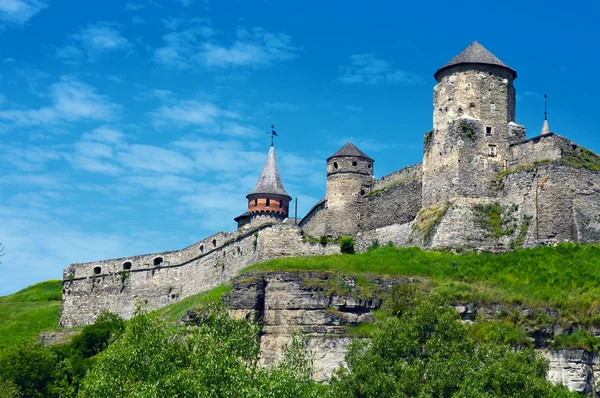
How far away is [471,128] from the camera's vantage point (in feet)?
225

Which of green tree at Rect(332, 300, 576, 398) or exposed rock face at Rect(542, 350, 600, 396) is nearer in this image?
green tree at Rect(332, 300, 576, 398)

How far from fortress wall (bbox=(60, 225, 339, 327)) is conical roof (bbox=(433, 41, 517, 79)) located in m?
14.2

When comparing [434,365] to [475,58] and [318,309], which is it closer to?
[318,309]

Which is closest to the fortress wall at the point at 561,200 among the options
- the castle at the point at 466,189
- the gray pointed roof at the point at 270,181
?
the castle at the point at 466,189

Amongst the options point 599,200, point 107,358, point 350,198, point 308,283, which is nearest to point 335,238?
point 350,198

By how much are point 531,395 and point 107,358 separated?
681 inches

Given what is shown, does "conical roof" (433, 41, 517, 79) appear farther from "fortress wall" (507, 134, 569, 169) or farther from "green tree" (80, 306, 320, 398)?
"green tree" (80, 306, 320, 398)

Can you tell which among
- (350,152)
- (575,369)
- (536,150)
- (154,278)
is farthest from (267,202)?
(575,369)

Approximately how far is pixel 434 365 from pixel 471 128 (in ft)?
71.8

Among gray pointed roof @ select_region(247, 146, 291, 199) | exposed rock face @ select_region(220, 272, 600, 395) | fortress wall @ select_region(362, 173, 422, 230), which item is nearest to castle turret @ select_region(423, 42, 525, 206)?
fortress wall @ select_region(362, 173, 422, 230)

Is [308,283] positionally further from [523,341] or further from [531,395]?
[531,395]

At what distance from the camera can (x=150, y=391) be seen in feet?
148

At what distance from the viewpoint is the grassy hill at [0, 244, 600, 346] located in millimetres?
59062

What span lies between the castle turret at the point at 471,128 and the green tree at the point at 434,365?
595 inches
